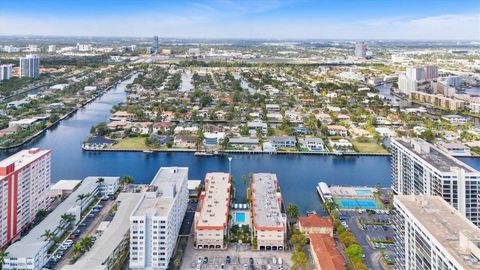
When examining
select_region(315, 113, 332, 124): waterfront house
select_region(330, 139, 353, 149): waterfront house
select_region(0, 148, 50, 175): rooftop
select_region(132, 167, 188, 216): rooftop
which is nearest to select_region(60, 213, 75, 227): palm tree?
select_region(0, 148, 50, 175): rooftop

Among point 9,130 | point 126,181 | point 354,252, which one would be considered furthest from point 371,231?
point 9,130

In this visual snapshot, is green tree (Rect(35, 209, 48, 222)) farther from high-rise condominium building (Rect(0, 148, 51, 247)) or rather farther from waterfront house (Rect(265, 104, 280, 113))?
waterfront house (Rect(265, 104, 280, 113))

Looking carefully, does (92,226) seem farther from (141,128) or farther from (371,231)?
(141,128)

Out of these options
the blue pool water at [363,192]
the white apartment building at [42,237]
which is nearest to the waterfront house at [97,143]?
the white apartment building at [42,237]

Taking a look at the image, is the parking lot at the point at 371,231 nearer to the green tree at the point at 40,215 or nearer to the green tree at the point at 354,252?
the green tree at the point at 354,252

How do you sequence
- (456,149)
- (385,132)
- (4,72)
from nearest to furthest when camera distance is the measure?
1. (456,149)
2. (385,132)
3. (4,72)

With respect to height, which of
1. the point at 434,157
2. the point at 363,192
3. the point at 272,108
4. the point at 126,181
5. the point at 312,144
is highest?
the point at 272,108

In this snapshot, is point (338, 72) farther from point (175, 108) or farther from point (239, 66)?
point (175, 108)
